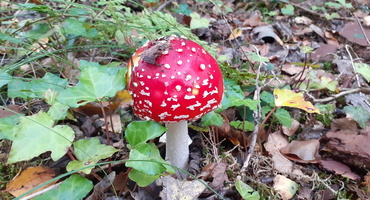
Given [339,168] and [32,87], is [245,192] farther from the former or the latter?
[32,87]

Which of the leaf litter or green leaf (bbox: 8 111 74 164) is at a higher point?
green leaf (bbox: 8 111 74 164)

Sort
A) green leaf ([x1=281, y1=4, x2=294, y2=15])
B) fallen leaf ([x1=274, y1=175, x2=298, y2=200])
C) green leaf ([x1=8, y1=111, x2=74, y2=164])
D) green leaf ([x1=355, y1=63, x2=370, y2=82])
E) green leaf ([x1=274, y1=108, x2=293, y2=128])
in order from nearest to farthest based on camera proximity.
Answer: green leaf ([x1=8, y1=111, x2=74, y2=164]) → fallen leaf ([x1=274, y1=175, x2=298, y2=200]) → green leaf ([x1=274, y1=108, x2=293, y2=128]) → green leaf ([x1=355, y1=63, x2=370, y2=82]) → green leaf ([x1=281, y1=4, x2=294, y2=15])

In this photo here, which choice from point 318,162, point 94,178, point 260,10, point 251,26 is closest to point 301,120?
point 318,162

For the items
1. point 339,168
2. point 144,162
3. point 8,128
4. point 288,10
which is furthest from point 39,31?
point 288,10

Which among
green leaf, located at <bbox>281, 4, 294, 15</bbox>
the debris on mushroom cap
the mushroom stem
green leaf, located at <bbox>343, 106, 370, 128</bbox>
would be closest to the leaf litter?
green leaf, located at <bbox>343, 106, 370, 128</bbox>

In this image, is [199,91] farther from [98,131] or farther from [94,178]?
[98,131]

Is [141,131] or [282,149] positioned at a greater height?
[141,131]

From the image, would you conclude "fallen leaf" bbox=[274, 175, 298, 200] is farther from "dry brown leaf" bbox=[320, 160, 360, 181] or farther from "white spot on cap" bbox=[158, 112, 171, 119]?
"white spot on cap" bbox=[158, 112, 171, 119]
